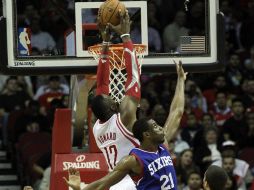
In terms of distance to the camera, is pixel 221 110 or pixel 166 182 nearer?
pixel 166 182

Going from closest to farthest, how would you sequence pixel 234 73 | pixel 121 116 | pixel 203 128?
pixel 121 116 → pixel 203 128 → pixel 234 73

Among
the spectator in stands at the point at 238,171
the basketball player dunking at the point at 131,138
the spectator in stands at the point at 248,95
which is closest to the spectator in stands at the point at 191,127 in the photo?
the spectator in stands at the point at 248,95

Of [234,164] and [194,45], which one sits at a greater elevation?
[194,45]

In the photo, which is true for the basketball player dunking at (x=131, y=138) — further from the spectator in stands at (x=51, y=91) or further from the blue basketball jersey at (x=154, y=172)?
the spectator in stands at (x=51, y=91)

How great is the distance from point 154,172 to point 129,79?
0.96m

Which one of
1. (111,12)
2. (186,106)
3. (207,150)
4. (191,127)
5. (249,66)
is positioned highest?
(111,12)

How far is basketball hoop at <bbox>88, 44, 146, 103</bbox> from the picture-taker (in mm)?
8344

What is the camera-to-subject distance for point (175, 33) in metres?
11.3

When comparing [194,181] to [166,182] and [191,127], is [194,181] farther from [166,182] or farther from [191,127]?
[166,182]

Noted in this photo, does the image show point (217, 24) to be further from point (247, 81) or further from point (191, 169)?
point (247, 81)

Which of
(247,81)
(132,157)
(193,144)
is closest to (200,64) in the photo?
(132,157)

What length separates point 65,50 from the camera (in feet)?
29.1

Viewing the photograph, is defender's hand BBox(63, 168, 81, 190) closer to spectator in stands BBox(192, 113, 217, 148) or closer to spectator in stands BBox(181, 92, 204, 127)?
spectator in stands BBox(192, 113, 217, 148)

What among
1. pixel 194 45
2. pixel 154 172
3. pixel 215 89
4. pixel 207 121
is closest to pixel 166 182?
pixel 154 172
